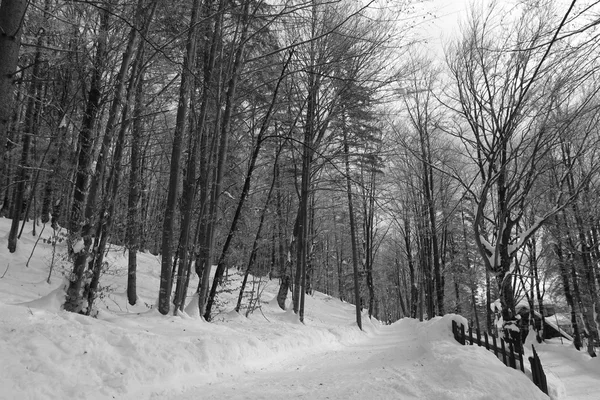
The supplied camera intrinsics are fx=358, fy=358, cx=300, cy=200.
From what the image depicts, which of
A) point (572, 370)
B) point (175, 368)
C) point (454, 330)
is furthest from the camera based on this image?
point (572, 370)

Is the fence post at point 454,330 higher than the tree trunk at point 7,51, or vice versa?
the tree trunk at point 7,51

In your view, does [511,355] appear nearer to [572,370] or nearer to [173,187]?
[173,187]

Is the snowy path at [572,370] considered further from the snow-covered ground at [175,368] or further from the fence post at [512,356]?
the snow-covered ground at [175,368]

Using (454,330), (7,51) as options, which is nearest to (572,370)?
(454,330)

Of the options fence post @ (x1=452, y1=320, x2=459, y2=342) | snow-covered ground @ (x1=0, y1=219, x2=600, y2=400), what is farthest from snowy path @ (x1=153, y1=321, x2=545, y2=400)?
fence post @ (x1=452, y1=320, x2=459, y2=342)

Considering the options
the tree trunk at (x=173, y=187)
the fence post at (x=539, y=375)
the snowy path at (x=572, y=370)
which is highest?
the tree trunk at (x=173, y=187)

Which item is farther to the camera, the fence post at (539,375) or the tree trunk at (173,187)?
the tree trunk at (173,187)

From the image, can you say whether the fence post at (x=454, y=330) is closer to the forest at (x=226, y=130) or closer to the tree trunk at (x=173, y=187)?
the forest at (x=226, y=130)

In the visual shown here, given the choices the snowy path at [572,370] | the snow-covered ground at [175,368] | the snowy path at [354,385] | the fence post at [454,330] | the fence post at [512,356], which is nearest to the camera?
the snow-covered ground at [175,368]

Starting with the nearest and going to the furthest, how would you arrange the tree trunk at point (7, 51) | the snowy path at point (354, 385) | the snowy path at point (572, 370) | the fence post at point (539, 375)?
the tree trunk at point (7, 51), the snowy path at point (354, 385), the fence post at point (539, 375), the snowy path at point (572, 370)

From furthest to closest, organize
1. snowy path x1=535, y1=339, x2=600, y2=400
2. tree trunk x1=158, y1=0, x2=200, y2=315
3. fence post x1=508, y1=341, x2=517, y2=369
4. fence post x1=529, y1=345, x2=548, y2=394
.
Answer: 1. snowy path x1=535, y1=339, x2=600, y2=400
2. tree trunk x1=158, y1=0, x2=200, y2=315
3. fence post x1=508, y1=341, x2=517, y2=369
4. fence post x1=529, y1=345, x2=548, y2=394

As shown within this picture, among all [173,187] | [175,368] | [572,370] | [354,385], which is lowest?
[572,370]

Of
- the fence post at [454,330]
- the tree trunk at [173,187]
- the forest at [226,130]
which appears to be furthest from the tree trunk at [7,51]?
the fence post at [454,330]

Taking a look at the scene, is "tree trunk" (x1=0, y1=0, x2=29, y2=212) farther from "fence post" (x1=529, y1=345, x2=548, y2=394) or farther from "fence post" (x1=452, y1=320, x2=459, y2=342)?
"fence post" (x1=452, y1=320, x2=459, y2=342)
